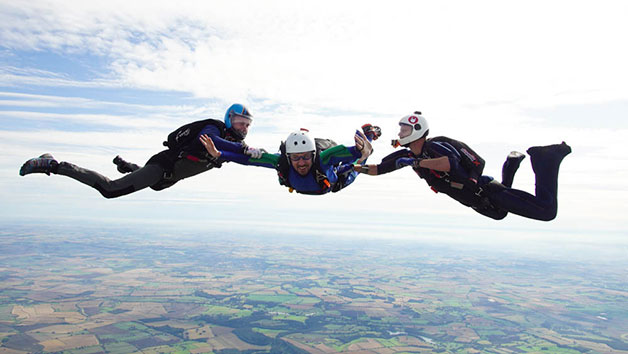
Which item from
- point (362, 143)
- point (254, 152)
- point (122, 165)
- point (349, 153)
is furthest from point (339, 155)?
point (122, 165)

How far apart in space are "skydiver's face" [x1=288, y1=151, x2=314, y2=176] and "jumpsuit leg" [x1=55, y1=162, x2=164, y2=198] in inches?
124

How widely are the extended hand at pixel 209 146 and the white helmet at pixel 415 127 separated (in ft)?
11.7

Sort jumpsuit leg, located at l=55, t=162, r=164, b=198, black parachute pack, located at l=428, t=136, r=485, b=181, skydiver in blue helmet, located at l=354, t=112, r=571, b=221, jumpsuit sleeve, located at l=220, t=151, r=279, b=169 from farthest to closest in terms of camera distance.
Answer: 1. jumpsuit leg, located at l=55, t=162, r=164, b=198
2. jumpsuit sleeve, located at l=220, t=151, r=279, b=169
3. black parachute pack, located at l=428, t=136, r=485, b=181
4. skydiver in blue helmet, located at l=354, t=112, r=571, b=221

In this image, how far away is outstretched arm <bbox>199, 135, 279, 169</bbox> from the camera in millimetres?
7554

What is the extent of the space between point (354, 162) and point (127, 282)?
177 meters

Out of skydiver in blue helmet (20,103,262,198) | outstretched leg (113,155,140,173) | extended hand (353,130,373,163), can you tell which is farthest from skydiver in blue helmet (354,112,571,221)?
outstretched leg (113,155,140,173)

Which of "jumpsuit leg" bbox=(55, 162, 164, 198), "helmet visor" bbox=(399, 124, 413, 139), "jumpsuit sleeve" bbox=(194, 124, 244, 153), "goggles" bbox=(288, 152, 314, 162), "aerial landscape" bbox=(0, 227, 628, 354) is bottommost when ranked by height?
"aerial landscape" bbox=(0, 227, 628, 354)

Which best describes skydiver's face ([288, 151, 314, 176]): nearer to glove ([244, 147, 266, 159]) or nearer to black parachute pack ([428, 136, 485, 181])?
glove ([244, 147, 266, 159])

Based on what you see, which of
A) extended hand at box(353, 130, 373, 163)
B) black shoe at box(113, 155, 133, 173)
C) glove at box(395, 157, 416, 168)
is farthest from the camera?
black shoe at box(113, 155, 133, 173)

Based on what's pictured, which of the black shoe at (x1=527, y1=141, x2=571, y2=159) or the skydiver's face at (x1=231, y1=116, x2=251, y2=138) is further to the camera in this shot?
the skydiver's face at (x1=231, y1=116, x2=251, y2=138)

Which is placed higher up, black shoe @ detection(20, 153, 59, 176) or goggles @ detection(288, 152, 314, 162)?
goggles @ detection(288, 152, 314, 162)

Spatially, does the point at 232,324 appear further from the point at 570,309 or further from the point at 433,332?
the point at 570,309

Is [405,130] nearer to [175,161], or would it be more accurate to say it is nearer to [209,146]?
[209,146]

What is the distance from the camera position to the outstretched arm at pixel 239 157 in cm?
755
